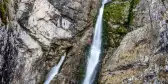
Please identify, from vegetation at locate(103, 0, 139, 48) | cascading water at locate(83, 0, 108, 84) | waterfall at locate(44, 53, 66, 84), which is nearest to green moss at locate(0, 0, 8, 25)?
waterfall at locate(44, 53, 66, 84)

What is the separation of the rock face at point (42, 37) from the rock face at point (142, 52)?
2.73 metres

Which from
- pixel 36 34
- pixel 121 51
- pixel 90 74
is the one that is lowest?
pixel 90 74

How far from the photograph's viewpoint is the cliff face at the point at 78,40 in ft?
69.3

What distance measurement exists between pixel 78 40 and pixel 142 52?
629 centimetres

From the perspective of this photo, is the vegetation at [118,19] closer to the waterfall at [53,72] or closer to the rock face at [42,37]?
the rock face at [42,37]

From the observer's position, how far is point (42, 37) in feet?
83.7

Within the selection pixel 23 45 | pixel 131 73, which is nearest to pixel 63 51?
pixel 23 45

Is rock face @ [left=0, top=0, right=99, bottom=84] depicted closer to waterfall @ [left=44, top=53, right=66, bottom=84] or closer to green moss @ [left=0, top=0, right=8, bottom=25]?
green moss @ [left=0, top=0, right=8, bottom=25]

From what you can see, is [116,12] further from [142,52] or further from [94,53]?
[142,52]

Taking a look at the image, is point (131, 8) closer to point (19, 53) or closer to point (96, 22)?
point (96, 22)

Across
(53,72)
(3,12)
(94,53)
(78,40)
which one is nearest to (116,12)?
(78,40)

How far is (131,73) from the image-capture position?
2194 cm

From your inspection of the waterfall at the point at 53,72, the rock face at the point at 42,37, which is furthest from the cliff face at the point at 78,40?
the waterfall at the point at 53,72

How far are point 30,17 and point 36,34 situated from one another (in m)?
1.40
